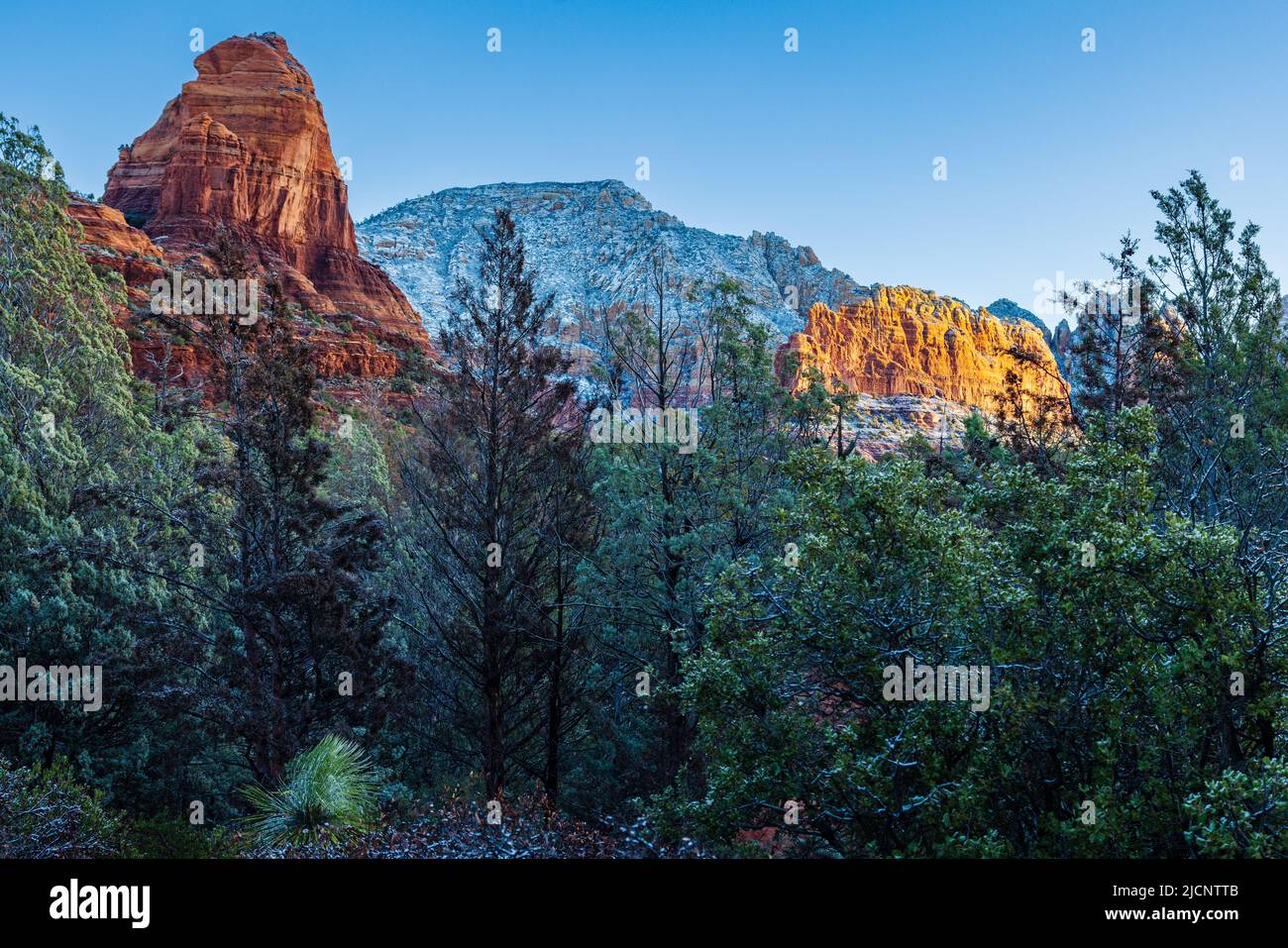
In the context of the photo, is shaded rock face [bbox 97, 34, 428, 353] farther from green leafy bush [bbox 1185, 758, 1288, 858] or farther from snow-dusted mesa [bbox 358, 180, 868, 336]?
green leafy bush [bbox 1185, 758, 1288, 858]

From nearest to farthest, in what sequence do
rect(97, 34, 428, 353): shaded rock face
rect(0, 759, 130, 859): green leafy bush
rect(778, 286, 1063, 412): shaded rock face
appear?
rect(0, 759, 130, 859): green leafy bush < rect(97, 34, 428, 353): shaded rock face < rect(778, 286, 1063, 412): shaded rock face

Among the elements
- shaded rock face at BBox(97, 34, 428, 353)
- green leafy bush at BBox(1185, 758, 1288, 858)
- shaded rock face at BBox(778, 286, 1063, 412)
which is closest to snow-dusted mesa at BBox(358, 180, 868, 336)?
shaded rock face at BBox(778, 286, 1063, 412)

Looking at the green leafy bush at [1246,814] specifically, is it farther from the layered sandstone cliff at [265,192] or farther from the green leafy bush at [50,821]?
the layered sandstone cliff at [265,192]

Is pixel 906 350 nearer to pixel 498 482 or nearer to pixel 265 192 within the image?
pixel 265 192

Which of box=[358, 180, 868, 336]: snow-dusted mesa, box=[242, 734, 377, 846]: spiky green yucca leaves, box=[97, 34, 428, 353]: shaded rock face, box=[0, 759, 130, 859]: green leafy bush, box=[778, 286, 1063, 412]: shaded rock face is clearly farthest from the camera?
box=[778, 286, 1063, 412]: shaded rock face

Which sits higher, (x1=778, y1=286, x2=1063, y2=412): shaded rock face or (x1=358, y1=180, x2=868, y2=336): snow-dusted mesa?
(x1=358, y1=180, x2=868, y2=336): snow-dusted mesa

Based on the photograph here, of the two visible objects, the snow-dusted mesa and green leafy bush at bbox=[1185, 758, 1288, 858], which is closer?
green leafy bush at bbox=[1185, 758, 1288, 858]

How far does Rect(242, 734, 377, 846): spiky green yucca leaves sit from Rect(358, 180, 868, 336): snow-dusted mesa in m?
99.9

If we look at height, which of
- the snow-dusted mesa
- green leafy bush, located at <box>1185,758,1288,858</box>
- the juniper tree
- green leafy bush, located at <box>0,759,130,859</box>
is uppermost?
the snow-dusted mesa

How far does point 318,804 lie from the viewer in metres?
8.76

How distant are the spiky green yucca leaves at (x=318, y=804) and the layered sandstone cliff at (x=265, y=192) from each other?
5917 cm

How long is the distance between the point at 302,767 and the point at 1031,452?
15761 millimetres

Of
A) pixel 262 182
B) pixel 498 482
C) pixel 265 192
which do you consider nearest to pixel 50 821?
pixel 498 482

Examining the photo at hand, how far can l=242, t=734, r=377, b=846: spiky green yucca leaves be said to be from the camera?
28.2 feet
